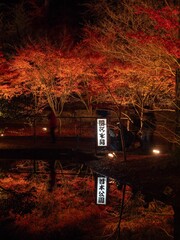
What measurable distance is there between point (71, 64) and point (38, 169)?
23.7ft

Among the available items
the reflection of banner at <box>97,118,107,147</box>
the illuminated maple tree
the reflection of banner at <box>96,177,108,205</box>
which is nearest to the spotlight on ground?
the reflection of banner at <box>97,118,107,147</box>

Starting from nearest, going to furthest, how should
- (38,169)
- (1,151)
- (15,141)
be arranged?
(38,169) → (1,151) → (15,141)

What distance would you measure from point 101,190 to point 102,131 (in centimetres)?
404

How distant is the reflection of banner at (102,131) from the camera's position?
14711 mm

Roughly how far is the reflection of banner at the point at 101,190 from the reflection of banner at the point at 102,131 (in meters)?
2.49

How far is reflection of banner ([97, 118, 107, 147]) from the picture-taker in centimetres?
1471

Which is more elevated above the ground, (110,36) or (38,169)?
(110,36)

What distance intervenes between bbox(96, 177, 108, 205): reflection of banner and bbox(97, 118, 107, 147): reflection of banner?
2.49 metres

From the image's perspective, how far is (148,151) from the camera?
15.5 m

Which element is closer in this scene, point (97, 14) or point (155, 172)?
point (155, 172)

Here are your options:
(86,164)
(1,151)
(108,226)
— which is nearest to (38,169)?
(86,164)

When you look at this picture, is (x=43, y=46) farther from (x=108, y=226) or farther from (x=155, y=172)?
(x=108, y=226)

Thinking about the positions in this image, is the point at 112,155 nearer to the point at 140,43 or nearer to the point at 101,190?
the point at 101,190

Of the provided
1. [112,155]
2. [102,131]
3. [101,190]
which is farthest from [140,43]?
[101,190]
